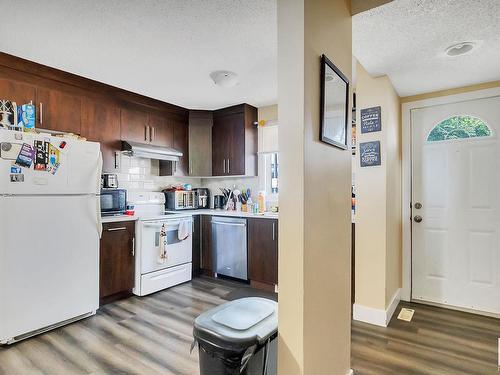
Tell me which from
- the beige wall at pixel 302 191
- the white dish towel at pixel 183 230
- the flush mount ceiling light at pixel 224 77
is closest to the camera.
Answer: the beige wall at pixel 302 191

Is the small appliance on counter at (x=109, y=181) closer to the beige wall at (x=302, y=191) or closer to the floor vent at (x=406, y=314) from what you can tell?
the beige wall at (x=302, y=191)

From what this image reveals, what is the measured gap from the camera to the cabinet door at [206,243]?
380 centimetres

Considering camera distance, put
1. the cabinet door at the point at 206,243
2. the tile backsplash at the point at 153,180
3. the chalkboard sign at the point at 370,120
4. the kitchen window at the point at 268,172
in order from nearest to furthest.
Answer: the chalkboard sign at the point at 370,120 < the tile backsplash at the point at 153,180 < the cabinet door at the point at 206,243 < the kitchen window at the point at 268,172

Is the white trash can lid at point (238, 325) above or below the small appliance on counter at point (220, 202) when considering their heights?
below

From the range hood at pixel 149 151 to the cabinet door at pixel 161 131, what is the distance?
108 millimetres

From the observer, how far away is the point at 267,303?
4.94ft

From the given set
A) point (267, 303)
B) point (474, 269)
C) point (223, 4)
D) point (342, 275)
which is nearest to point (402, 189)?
point (474, 269)

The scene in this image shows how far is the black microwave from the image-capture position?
9.98ft

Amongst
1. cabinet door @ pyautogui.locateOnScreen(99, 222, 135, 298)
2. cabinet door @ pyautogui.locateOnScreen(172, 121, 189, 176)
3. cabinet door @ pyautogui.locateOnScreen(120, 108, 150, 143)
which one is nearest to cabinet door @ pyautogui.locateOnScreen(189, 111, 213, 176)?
cabinet door @ pyautogui.locateOnScreen(172, 121, 189, 176)

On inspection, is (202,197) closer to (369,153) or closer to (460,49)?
(369,153)

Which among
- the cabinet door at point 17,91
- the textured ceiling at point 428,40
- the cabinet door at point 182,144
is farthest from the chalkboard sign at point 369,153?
the cabinet door at point 17,91

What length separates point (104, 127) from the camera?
125 inches

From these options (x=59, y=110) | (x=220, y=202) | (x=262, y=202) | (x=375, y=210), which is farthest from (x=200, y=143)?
(x=375, y=210)

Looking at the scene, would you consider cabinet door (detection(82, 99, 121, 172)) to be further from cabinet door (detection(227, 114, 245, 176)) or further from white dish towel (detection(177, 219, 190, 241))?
cabinet door (detection(227, 114, 245, 176))
